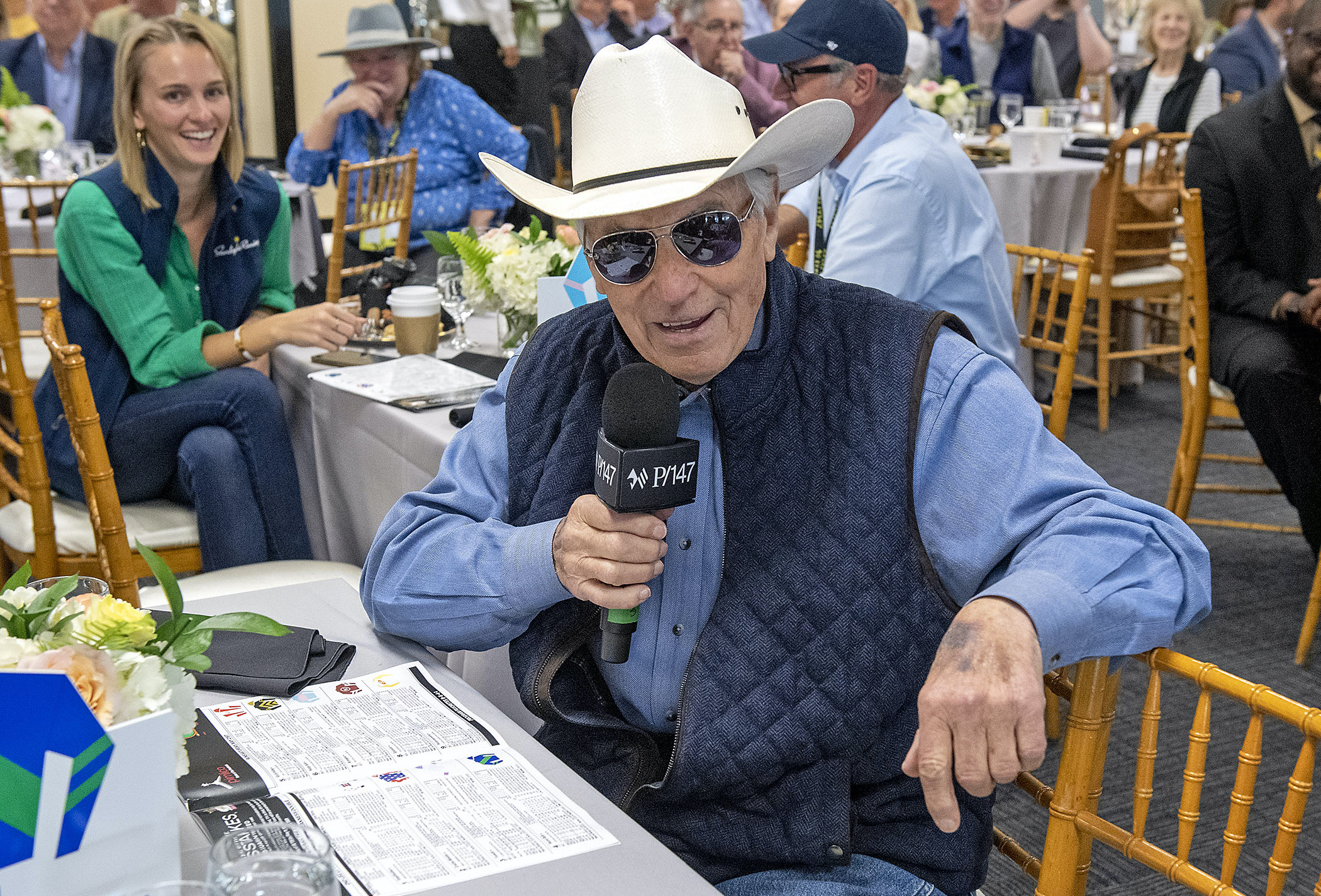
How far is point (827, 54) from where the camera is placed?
113 inches

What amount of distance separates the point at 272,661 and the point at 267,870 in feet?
1.80

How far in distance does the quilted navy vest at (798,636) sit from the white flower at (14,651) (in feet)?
1.92

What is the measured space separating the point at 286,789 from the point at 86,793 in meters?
0.29

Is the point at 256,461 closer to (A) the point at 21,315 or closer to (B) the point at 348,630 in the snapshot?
(B) the point at 348,630

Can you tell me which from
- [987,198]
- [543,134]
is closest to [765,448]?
[987,198]

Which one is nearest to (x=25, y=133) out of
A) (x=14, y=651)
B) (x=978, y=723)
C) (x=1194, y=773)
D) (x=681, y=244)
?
Answer: (x=681, y=244)

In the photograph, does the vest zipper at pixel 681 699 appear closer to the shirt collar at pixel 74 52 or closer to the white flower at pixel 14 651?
the white flower at pixel 14 651

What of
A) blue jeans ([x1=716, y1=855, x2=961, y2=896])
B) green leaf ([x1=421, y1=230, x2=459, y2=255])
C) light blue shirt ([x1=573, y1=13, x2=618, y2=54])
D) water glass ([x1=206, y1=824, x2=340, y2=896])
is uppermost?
light blue shirt ([x1=573, y1=13, x2=618, y2=54])

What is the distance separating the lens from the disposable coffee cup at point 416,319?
2.74 meters

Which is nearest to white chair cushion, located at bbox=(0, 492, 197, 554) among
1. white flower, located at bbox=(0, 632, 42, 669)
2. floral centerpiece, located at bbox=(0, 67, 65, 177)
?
white flower, located at bbox=(0, 632, 42, 669)

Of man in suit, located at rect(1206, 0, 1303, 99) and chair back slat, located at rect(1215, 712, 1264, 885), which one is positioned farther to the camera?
man in suit, located at rect(1206, 0, 1303, 99)

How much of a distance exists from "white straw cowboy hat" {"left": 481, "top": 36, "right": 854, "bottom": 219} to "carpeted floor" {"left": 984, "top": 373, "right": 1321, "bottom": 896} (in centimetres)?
152

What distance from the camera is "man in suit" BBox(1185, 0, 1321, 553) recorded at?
329 cm

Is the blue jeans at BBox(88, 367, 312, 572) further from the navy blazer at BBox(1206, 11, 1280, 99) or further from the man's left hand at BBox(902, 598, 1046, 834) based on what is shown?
the navy blazer at BBox(1206, 11, 1280, 99)
